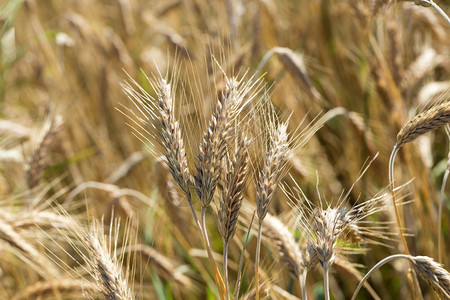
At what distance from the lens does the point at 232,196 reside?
42.9 inches

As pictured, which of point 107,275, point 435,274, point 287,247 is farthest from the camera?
point 287,247

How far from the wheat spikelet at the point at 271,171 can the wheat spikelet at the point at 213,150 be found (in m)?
0.10

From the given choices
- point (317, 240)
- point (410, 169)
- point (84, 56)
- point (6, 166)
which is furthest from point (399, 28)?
point (84, 56)

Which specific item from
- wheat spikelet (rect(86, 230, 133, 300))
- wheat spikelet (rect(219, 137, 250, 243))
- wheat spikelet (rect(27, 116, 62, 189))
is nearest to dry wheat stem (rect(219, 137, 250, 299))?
wheat spikelet (rect(219, 137, 250, 243))

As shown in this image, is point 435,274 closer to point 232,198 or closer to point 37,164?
point 232,198

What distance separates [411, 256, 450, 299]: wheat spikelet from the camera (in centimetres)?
105

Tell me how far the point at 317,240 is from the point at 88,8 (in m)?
3.51

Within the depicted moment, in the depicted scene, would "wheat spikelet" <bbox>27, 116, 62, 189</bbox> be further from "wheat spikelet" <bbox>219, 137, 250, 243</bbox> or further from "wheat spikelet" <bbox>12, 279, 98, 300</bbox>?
"wheat spikelet" <bbox>219, 137, 250, 243</bbox>

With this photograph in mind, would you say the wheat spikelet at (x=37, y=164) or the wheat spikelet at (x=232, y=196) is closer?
the wheat spikelet at (x=232, y=196)

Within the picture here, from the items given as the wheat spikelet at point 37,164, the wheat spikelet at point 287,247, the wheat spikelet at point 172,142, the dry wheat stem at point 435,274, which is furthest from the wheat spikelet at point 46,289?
the dry wheat stem at point 435,274

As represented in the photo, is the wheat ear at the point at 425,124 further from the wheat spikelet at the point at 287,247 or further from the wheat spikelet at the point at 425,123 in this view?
the wheat spikelet at the point at 287,247

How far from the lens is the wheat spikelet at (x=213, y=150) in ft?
3.55

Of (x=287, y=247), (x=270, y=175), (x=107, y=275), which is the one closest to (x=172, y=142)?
(x=270, y=175)

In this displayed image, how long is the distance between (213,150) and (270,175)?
15 cm
